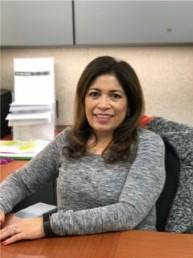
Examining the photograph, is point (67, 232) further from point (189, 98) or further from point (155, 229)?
point (189, 98)

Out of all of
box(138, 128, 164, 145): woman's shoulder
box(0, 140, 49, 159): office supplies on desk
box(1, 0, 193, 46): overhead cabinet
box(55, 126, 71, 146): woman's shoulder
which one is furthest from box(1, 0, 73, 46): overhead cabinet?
box(138, 128, 164, 145): woman's shoulder

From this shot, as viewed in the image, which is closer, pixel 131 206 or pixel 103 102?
pixel 131 206

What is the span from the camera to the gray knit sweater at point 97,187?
47.0 inches

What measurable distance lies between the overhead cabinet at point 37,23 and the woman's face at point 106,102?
0.94 metres

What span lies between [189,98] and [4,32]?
3.65ft

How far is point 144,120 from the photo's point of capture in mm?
1493

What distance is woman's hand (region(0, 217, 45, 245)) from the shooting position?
1.16m

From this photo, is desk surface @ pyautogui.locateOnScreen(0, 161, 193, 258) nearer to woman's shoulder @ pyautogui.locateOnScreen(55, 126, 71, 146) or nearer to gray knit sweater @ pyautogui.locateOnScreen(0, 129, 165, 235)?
gray knit sweater @ pyautogui.locateOnScreen(0, 129, 165, 235)

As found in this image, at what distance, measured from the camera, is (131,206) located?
1215 mm

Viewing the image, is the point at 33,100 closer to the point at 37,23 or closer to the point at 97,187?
the point at 37,23

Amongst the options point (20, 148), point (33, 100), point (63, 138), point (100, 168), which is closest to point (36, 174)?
point (63, 138)

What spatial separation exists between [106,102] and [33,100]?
3.22 ft

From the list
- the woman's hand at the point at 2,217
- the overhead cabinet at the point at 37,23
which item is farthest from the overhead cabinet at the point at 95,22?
the woman's hand at the point at 2,217

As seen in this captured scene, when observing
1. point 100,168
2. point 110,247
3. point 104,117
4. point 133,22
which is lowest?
point 110,247
